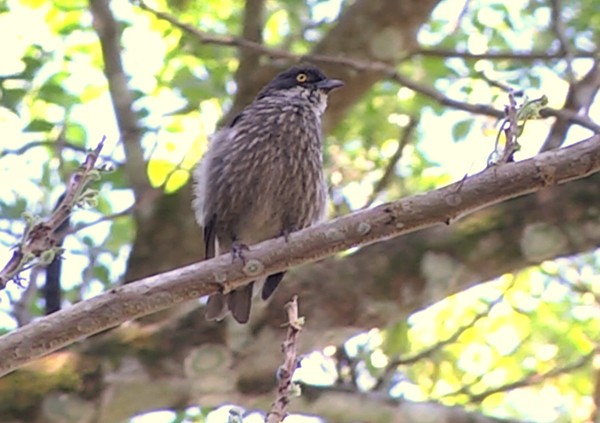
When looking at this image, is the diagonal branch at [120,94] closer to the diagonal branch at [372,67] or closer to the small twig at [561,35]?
the diagonal branch at [372,67]

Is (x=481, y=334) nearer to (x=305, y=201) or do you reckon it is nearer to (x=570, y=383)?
(x=570, y=383)

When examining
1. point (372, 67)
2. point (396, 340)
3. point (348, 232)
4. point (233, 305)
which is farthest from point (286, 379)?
point (396, 340)

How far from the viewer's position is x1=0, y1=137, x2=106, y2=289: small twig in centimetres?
276

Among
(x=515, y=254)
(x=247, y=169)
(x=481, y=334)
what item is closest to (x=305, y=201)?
(x=247, y=169)

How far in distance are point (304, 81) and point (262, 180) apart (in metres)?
0.72

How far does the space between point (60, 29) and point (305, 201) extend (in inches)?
105

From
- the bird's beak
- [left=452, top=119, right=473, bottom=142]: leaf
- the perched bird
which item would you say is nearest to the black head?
the bird's beak

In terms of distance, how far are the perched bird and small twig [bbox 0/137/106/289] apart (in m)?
2.39

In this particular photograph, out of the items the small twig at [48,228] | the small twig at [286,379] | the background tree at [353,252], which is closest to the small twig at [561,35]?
the background tree at [353,252]

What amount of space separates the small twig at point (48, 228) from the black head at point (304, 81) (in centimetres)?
300

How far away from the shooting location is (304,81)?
19.0 feet

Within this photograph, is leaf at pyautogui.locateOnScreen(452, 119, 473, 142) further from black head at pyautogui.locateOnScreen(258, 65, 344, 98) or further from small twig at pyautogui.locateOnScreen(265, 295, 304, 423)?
small twig at pyautogui.locateOnScreen(265, 295, 304, 423)

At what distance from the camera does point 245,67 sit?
667 cm

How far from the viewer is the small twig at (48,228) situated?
2.76 m
